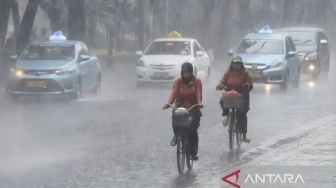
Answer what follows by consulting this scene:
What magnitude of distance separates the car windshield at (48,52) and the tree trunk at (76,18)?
10042 mm

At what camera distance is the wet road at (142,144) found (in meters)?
13.0

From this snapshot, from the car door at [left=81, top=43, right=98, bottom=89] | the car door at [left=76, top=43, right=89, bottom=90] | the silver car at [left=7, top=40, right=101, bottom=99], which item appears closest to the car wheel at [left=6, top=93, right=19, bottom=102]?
the silver car at [left=7, top=40, right=101, bottom=99]

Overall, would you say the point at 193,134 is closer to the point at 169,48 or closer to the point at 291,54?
the point at 291,54

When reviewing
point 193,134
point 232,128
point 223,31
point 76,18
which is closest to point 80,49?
point 76,18

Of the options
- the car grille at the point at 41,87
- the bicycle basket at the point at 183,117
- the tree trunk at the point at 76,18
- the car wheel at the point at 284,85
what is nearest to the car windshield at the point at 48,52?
the car grille at the point at 41,87

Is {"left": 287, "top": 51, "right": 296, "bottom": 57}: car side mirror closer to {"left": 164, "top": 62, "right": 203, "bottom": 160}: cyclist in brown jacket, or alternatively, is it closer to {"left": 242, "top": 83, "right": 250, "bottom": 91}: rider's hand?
{"left": 242, "top": 83, "right": 250, "bottom": 91}: rider's hand

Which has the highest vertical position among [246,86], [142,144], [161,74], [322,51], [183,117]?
[183,117]

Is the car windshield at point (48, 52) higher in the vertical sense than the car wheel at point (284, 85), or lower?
higher

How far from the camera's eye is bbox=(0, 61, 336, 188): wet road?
13.0m

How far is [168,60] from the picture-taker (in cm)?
3097

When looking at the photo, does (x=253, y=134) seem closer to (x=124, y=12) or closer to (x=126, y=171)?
(x=126, y=171)

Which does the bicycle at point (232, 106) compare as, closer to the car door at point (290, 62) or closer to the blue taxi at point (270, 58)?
the blue taxi at point (270, 58)

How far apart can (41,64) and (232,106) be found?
10.8 m

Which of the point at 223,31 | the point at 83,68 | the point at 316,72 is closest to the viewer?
the point at 83,68
